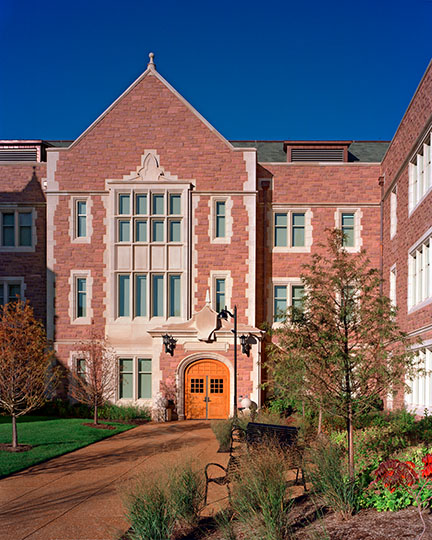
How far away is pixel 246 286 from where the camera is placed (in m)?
24.0

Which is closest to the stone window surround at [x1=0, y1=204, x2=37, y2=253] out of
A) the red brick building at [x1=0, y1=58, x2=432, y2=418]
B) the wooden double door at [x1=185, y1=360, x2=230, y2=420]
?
the red brick building at [x1=0, y1=58, x2=432, y2=418]

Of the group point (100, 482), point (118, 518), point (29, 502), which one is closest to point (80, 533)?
point (118, 518)

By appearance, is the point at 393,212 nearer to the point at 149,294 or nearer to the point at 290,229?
the point at 290,229

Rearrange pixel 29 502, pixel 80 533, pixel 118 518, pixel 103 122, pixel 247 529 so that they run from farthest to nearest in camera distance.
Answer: pixel 103 122
pixel 29 502
pixel 118 518
pixel 80 533
pixel 247 529

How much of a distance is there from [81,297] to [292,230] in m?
8.66

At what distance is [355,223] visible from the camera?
2506 centimetres

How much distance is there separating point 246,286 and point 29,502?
15.2 m

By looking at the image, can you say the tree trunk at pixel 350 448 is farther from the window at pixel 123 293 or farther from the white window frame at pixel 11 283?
the white window frame at pixel 11 283

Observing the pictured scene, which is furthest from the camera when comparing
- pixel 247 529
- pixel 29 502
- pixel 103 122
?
pixel 103 122

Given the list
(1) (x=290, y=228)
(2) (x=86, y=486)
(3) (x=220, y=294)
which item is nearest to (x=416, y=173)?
(1) (x=290, y=228)

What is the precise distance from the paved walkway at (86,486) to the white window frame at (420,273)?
6.60m

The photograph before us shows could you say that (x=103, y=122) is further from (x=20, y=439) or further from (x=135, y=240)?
(x=20, y=439)

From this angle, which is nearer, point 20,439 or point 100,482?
point 100,482

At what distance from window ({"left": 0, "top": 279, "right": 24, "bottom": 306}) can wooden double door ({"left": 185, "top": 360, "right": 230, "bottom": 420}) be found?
7.77 metres
